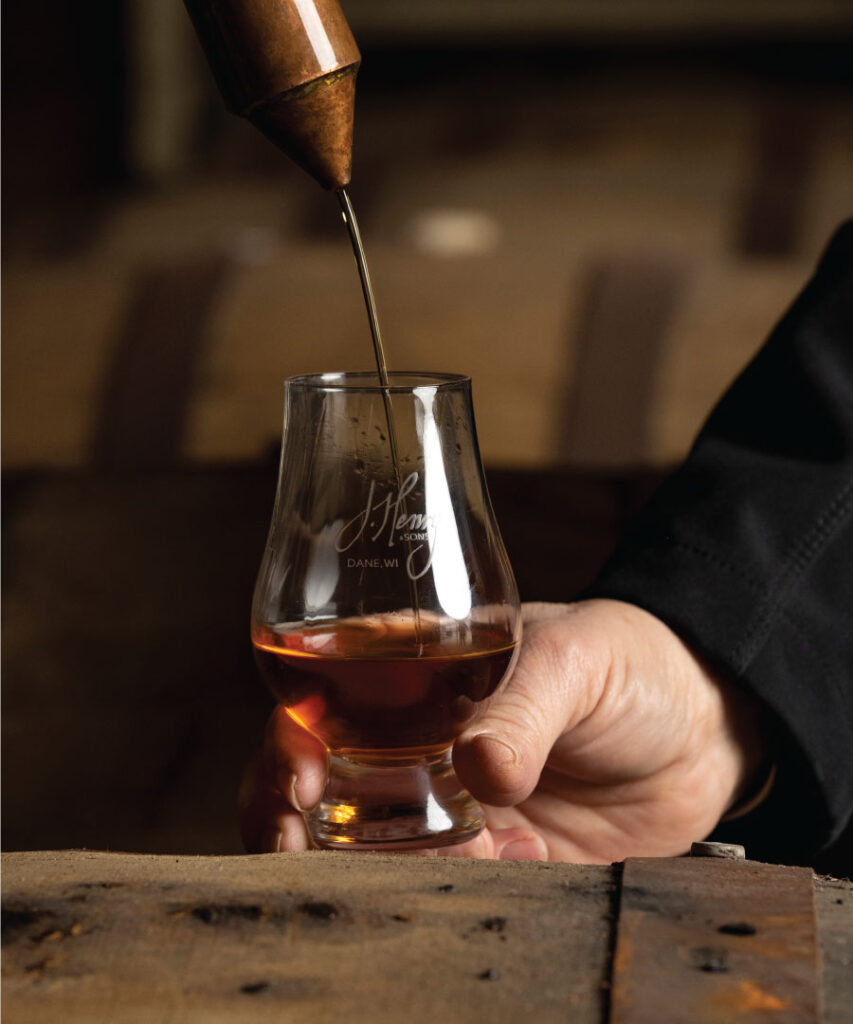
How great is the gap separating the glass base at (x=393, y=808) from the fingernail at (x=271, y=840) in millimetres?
85

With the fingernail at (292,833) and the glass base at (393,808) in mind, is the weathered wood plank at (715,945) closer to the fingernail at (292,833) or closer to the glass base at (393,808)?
the glass base at (393,808)

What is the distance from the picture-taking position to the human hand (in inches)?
27.6

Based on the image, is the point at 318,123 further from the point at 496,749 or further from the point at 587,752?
the point at 587,752

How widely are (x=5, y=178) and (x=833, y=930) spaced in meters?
1.71

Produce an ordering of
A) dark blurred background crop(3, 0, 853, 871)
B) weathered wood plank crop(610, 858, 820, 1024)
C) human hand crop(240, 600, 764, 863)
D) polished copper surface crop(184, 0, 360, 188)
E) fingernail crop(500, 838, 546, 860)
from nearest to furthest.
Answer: weathered wood plank crop(610, 858, 820, 1024)
polished copper surface crop(184, 0, 360, 188)
human hand crop(240, 600, 764, 863)
fingernail crop(500, 838, 546, 860)
dark blurred background crop(3, 0, 853, 871)

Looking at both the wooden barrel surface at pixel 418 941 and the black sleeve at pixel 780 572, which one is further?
the black sleeve at pixel 780 572

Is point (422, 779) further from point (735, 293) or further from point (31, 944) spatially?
point (735, 293)

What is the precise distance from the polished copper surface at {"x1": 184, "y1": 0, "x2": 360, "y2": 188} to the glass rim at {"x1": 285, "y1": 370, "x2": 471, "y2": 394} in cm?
12

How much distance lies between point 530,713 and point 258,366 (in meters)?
0.76

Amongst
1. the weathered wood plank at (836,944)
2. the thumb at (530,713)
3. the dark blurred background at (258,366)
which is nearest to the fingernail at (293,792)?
the thumb at (530,713)

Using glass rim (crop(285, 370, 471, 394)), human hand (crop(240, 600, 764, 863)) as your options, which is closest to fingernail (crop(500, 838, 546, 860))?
human hand (crop(240, 600, 764, 863))

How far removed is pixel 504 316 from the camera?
4.46 feet

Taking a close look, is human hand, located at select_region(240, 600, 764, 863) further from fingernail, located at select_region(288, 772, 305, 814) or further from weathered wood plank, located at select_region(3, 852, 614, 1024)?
weathered wood plank, located at select_region(3, 852, 614, 1024)

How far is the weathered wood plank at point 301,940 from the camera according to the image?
41 cm
